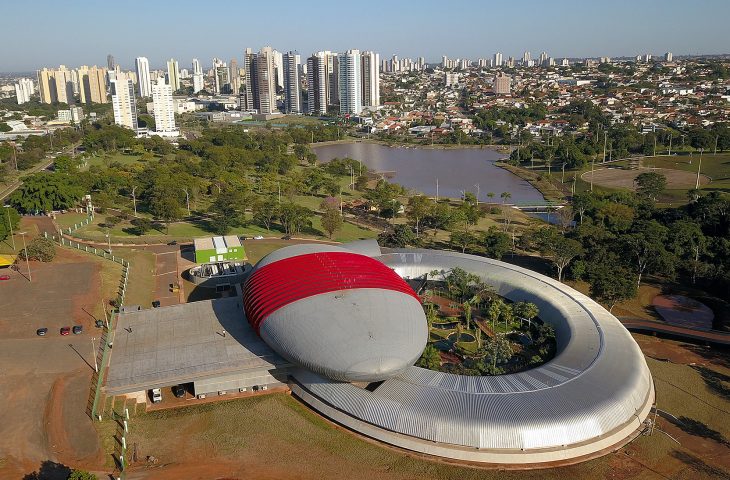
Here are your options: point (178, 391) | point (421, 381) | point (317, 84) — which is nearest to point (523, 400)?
point (421, 381)

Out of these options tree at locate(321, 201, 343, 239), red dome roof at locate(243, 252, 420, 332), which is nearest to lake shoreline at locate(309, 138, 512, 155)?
tree at locate(321, 201, 343, 239)

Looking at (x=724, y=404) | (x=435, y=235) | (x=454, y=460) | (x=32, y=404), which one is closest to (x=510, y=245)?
(x=435, y=235)

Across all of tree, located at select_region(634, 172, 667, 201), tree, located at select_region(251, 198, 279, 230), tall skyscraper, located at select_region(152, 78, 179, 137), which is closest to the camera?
tree, located at select_region(251, 198, 279, 230)

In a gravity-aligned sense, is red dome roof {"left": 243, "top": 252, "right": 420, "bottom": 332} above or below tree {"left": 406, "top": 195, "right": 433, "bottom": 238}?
above

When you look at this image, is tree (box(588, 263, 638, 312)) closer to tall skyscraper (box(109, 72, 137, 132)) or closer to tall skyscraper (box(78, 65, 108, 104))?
tall skyscraper (box(109, 72, 137, 132))

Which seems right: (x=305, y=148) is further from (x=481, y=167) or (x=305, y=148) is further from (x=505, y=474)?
(x=505, y=474)

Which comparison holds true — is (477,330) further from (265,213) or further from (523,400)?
(265,213)
